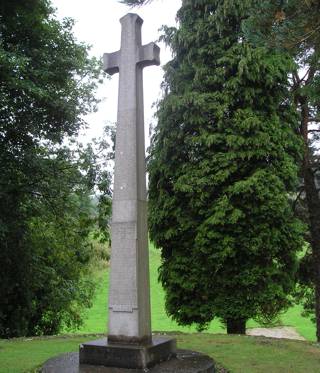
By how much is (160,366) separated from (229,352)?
7.95 feet

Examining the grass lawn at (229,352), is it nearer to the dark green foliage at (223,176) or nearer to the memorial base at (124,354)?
the memorial base at (124,354)

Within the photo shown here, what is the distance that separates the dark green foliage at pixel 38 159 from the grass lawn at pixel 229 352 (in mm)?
2726

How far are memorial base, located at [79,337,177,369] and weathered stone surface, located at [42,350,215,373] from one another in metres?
0.06

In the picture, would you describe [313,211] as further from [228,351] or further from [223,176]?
[228,351]

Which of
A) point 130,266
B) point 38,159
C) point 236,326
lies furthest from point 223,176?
point 130,266

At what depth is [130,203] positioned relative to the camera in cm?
575

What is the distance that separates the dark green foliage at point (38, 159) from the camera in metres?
10.3

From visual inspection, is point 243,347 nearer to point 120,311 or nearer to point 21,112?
point 120,311

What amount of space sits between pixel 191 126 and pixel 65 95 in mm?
3378

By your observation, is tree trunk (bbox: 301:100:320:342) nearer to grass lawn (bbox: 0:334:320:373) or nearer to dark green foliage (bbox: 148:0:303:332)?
dark green foliage (bbox: 148:0:303:332)

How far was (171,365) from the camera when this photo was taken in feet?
17.5

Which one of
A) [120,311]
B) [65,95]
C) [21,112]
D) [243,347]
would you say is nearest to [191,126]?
[65,95]

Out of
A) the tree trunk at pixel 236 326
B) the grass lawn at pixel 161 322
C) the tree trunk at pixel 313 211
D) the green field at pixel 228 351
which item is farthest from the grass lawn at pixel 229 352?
the grass lawn at pixel 161 322

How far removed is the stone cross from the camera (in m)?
5.55
